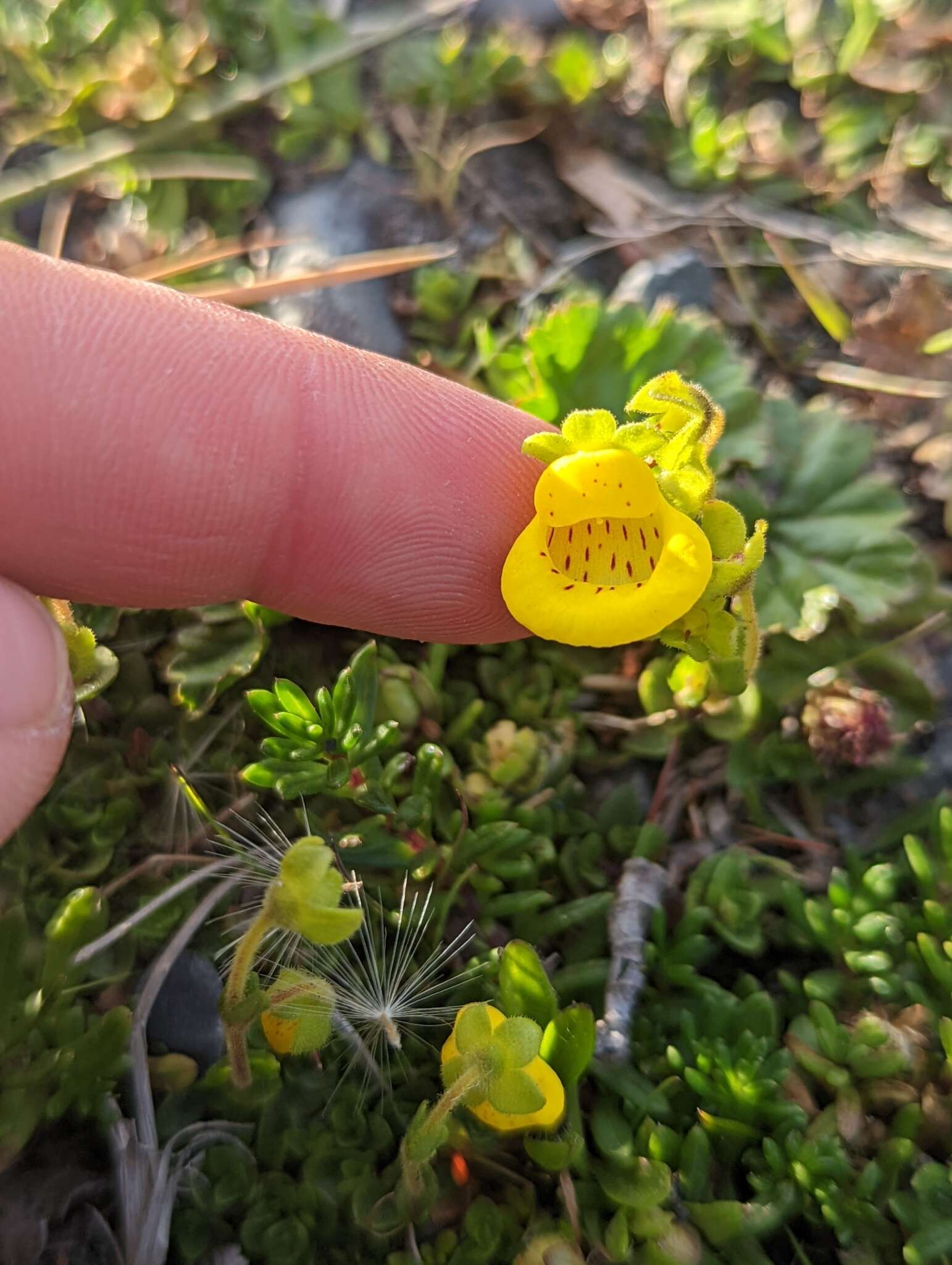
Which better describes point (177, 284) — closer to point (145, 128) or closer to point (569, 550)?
point (145, 128)

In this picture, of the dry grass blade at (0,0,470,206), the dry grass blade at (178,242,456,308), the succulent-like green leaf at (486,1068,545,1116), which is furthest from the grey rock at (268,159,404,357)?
the succulent-like green leaf at (486,1068,545,1116)

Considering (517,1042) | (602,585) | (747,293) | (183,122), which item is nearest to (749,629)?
(602,585)

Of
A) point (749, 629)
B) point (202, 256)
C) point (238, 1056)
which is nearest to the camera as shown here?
point (238, 1056)

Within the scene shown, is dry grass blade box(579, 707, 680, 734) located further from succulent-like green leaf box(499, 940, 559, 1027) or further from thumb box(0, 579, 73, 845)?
thumb box(0, 579, 73, 845)

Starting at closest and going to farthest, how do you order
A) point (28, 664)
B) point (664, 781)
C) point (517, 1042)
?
point (28, 664) < point (517, 1042) < point (664, 781)

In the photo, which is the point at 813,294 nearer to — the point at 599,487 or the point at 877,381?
the point at 877,381

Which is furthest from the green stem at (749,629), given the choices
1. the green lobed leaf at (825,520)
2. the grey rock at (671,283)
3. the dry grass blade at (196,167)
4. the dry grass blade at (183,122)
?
the dry grass blade at (183,122)

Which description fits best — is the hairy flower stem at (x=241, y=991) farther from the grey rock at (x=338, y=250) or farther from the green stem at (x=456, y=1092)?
the grey rock at (x=338, y=250)
